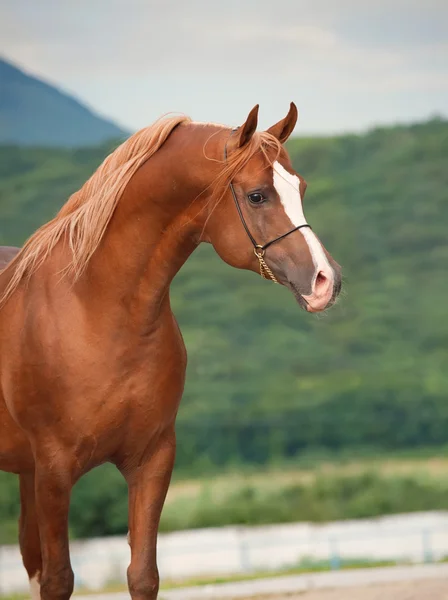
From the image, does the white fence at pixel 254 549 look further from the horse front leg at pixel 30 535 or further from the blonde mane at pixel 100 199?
the blonde mane at pixel 100 199

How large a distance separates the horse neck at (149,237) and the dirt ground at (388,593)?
2.15m

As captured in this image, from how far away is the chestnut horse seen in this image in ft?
8.59

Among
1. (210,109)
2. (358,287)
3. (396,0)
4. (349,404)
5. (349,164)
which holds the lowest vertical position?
(349,404)

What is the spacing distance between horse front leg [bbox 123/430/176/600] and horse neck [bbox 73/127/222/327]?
1.52ft

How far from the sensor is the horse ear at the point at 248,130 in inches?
99.0

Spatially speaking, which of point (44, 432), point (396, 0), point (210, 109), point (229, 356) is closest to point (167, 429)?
point (44, 432)

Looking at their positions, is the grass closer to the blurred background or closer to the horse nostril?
the blurred background

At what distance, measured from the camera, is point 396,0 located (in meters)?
7.28

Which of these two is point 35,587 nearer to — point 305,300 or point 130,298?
point 130,298

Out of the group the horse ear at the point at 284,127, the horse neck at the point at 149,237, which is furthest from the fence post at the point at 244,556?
the horse ear at the point at 284,127

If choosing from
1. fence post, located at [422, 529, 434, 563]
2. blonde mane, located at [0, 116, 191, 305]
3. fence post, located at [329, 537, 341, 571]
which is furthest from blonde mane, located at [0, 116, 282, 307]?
fence post, located at [422, 529, 434, 563]

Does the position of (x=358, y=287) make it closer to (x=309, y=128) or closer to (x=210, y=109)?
(x=309, y=128)

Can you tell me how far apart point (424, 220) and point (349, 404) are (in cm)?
163

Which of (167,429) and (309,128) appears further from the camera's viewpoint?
(309,128)
